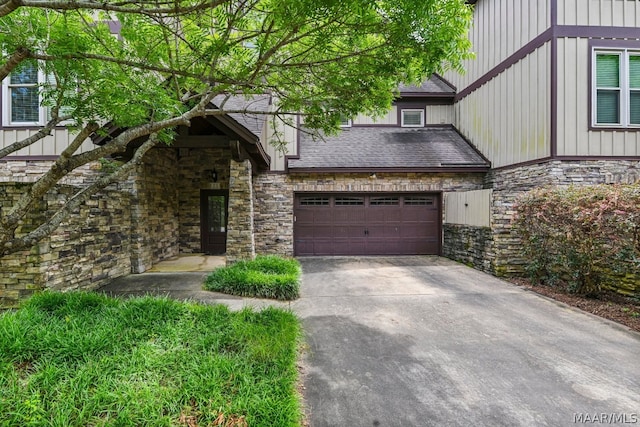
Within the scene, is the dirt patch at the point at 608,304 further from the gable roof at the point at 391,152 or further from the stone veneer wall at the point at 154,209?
the stone veneer wall at the point at 154,209

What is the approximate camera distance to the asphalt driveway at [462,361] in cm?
252

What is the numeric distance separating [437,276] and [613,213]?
330 cm

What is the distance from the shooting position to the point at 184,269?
23.8ft

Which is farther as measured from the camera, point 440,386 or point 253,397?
point 440,386

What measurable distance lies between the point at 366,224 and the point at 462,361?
6.60 meters

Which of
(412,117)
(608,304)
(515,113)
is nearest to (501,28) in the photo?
(515,113)

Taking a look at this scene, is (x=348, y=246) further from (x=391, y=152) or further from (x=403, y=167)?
(x=391, y=152)

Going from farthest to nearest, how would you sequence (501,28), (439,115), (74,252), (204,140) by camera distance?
(439,115) < (501,28) < (204,140) < (74,252)

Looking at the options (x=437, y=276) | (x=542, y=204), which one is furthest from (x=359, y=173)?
(x=542, y=204)

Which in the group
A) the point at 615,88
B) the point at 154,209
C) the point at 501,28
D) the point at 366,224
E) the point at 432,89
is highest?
the point at 501,28

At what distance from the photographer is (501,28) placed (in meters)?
8.58

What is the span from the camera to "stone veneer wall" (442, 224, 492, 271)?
7.42 meters

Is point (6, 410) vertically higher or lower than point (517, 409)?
higher

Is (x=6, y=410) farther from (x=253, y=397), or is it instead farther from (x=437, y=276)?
(x=437, y=276)
